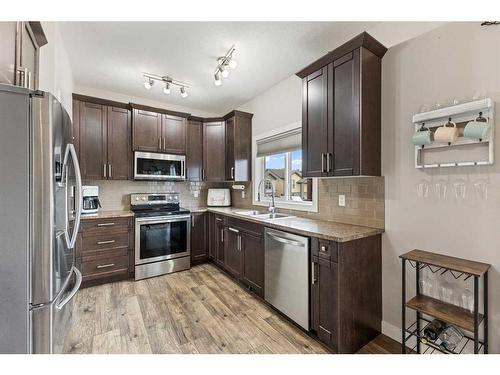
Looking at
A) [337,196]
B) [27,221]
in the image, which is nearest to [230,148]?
[337,196]

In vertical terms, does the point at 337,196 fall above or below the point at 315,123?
below

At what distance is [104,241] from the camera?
2924 mm

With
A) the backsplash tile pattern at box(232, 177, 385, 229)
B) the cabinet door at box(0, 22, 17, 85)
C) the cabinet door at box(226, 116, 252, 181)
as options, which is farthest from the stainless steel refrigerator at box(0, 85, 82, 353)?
the cabinet door at box(226, 116, 252, 181)

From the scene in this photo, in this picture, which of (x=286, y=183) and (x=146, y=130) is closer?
(x=286, y=183)

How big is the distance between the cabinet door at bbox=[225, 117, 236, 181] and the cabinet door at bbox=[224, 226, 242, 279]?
41.3 inches

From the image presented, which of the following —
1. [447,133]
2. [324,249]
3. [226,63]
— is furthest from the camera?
[226,63]

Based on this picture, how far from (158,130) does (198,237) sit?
1.81 m

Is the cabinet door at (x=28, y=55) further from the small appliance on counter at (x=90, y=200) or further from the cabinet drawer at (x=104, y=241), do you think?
the cabinet drawer at (x=104, y=241)

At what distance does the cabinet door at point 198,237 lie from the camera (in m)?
3.56

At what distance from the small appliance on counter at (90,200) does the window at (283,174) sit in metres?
2.31

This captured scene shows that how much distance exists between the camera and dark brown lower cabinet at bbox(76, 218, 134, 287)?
2.81 m

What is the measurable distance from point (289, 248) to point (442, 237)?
1128 millimetres

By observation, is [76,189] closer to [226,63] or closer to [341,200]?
[226,63]
